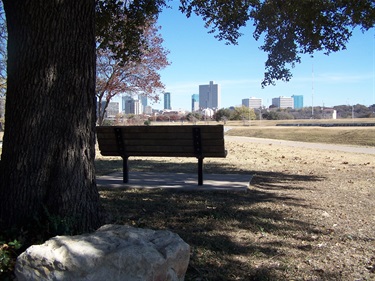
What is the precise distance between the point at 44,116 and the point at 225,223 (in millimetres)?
2485

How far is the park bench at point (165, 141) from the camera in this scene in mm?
7039

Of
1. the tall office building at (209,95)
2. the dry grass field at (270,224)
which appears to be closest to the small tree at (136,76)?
the dry grass field at (270,224)

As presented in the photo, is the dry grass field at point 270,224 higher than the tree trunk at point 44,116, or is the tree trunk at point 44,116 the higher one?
the tree trunk at point 44,116

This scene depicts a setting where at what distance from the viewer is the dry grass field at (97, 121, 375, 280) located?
12.8 ft

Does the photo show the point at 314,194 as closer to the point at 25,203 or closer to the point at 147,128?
the point at 147,128

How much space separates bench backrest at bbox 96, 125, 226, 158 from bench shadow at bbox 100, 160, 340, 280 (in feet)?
2.31

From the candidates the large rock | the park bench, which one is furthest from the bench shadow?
the large rock

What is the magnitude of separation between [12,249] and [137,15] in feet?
19.5

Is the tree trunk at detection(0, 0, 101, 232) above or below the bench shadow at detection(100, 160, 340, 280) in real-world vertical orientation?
above

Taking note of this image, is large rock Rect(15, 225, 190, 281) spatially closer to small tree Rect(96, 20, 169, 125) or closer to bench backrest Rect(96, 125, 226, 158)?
bench backrest Rect(96, 125, 226, 158)

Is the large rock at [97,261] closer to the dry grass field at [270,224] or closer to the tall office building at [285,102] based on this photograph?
the dry grass field at [270,224]

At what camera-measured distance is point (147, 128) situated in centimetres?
726

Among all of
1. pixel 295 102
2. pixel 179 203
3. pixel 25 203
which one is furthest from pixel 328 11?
pixel 295 102

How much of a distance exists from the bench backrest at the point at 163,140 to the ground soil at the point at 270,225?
747 mm
